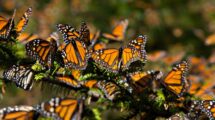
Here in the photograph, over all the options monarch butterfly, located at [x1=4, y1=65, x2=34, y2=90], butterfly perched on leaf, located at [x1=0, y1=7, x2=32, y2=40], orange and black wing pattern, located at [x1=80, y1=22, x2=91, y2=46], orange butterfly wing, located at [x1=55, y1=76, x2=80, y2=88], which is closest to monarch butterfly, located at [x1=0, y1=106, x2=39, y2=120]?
monarch butterfly, located at [x1=4, y1=65, x2=34, y2=90]

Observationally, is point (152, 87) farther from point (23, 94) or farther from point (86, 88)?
point (23, 94)

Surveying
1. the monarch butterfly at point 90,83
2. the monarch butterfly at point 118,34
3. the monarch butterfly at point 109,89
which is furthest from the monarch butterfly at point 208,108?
the monarch butterfly at point 118,34

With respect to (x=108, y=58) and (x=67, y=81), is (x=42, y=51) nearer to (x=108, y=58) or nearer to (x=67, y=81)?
(x=67, y=81)

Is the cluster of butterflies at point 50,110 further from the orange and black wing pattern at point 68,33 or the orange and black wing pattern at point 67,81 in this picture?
the orange and black wing pattern at point 68,33

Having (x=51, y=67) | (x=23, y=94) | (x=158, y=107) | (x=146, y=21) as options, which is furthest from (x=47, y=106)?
(x=146, y=21)

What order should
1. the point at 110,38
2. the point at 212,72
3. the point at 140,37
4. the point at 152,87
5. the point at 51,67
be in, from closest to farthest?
1. the point at 51,67
2. the point at 152,87
3. the point at 140,37
4. the point at 110,38
5. the point at 212,72

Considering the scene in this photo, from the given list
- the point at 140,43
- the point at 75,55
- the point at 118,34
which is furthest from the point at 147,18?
the point at 75,55

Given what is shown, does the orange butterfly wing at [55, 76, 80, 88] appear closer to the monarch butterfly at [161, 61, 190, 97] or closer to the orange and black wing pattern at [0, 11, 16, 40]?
the orange and black wing pattern at [0, 11, 16, 40]
